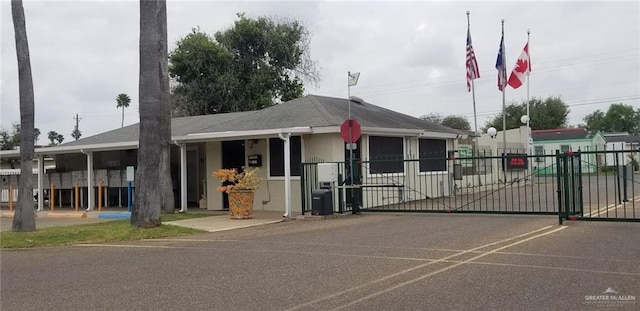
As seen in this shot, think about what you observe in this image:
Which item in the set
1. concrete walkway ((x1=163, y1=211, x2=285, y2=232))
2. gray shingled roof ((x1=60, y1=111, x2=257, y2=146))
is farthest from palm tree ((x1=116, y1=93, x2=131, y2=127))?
concrete walkway ((x1=163, y1=211, x2=285, y2=232))

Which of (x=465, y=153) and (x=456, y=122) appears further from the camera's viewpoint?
(x=456, y=122)

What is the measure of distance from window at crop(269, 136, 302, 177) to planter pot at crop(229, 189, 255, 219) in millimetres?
2332

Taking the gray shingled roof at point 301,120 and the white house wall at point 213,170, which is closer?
the gray shingled roof at point 301,120

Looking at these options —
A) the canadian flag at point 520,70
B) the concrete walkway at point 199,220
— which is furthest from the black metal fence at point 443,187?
the canadian flag at point 520,70

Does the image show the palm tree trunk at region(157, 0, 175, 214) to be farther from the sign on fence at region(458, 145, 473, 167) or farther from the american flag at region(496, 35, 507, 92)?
the american flag at region(496, 35, 507, 92)

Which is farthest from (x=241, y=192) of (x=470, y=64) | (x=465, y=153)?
(x=470, y=64)

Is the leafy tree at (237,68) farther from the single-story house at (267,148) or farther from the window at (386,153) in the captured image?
the window at (386,153)

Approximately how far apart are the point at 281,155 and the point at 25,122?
7.24 meters

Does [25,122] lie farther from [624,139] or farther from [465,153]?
[624,139]

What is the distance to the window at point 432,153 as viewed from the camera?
2139 centimetres

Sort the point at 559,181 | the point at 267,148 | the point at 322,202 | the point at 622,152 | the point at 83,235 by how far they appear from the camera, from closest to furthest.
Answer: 1. the point at 622,152
2. the point at 559,181
3. the point at 83,235
4. the point at 322,202
5. the point at 267,148

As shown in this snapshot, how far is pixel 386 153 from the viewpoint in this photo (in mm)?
19625

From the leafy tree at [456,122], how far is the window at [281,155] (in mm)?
52632

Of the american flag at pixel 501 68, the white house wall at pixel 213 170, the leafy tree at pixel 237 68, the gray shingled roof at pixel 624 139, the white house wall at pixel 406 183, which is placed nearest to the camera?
the white house wall at pixel 406 183
